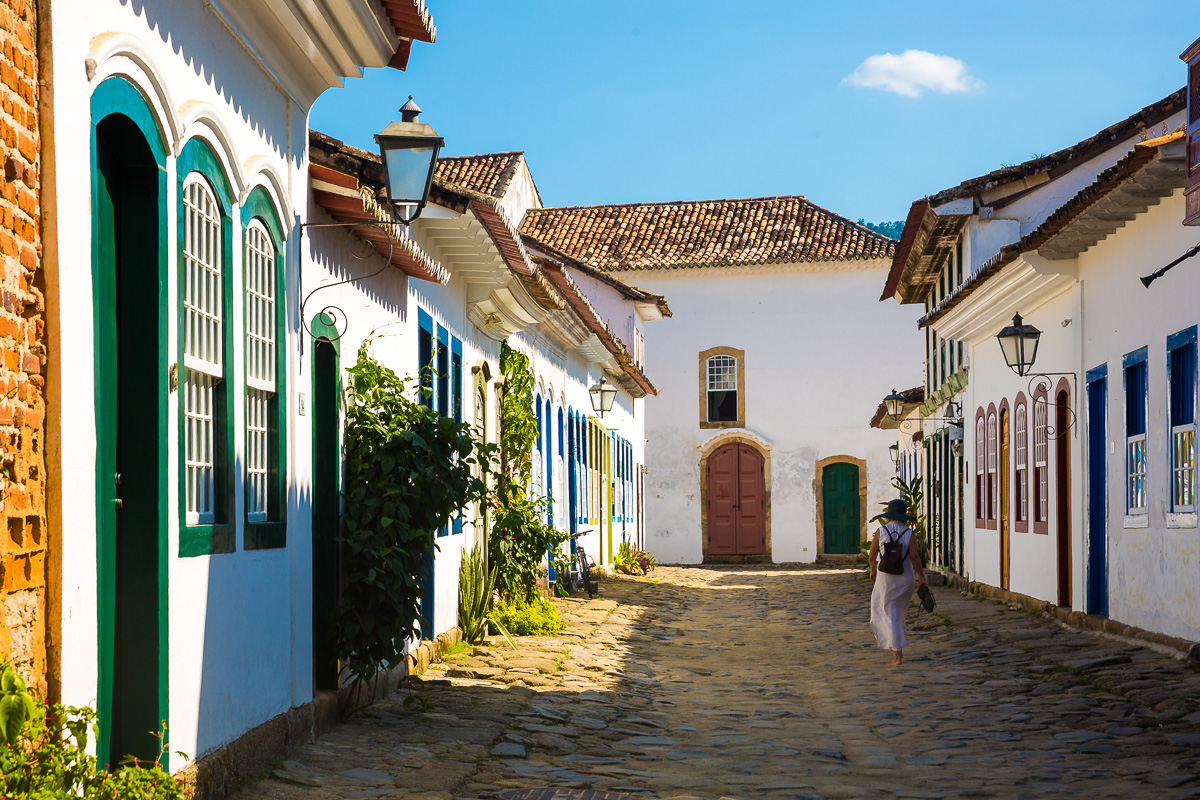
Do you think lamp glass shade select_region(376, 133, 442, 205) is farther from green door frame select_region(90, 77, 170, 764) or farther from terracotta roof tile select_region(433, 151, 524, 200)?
terracotta roof tile select_region(433, 151, 524, 200)

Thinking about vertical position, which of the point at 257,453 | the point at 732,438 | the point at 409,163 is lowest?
the point at 257,453

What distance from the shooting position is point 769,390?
35.1m

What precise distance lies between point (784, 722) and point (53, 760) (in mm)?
5989

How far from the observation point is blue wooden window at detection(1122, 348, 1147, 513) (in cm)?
1204

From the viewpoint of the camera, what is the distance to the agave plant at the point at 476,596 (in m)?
12.5

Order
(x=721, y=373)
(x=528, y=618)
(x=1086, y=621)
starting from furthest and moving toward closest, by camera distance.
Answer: (x=721, y=373) → (x=528, y=618) → (x=1086, y=621)

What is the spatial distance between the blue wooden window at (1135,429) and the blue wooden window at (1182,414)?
2.28 ft

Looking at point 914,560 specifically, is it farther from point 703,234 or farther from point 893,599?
point 703,234

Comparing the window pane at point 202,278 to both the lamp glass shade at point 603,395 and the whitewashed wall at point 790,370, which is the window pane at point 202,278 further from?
the whitewashed wall at point 790,370

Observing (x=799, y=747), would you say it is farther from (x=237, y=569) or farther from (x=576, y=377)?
(x=576, y=377)

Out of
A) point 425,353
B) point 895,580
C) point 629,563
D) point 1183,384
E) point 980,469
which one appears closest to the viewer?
point 1183,384

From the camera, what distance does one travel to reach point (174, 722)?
211 inches

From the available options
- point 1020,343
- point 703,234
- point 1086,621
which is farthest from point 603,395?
point 703,234

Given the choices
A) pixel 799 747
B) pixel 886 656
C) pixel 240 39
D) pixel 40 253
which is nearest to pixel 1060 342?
pixel 886 656
